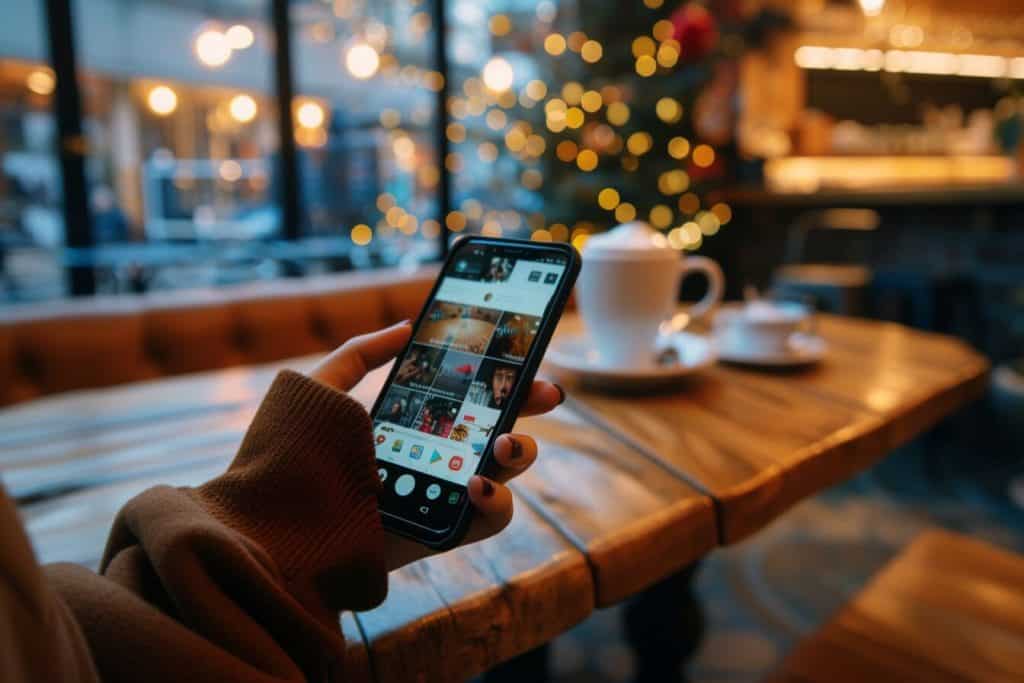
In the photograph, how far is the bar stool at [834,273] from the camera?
2.77 m

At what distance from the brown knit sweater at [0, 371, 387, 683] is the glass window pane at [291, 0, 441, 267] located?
11.5 feet

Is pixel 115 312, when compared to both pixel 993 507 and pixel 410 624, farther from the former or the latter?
pixel 993 507

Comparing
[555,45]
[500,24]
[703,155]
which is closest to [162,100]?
[500,24]

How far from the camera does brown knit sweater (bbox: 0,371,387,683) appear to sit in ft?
0.88

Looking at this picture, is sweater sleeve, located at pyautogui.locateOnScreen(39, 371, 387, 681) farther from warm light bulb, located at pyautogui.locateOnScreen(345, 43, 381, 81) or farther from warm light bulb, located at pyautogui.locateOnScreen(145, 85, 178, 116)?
warm light bulb, located at pyautogui.locateOnScreen(345, 43, 381, 81)

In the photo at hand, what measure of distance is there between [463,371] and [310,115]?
150 inches

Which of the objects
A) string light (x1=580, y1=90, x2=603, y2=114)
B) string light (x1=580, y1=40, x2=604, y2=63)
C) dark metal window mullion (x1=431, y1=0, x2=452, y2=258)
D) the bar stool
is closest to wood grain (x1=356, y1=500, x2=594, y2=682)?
the bar stool

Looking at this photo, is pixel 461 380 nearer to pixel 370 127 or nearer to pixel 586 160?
pixel 586 160

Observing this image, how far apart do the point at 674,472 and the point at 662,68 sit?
358 cm

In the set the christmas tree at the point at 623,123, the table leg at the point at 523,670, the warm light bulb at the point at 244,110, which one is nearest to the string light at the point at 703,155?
the christmas tree at the point at 623,123

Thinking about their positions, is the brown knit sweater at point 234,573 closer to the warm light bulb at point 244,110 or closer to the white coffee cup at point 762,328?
the white coffee cup at point 762,328

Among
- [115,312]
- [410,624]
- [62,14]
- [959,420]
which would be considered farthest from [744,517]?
[62,14]

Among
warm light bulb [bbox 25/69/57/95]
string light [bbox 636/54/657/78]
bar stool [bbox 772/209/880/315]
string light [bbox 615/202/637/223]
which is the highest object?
string light [bbox 636/54/657/78]

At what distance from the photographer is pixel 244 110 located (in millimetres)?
3812
